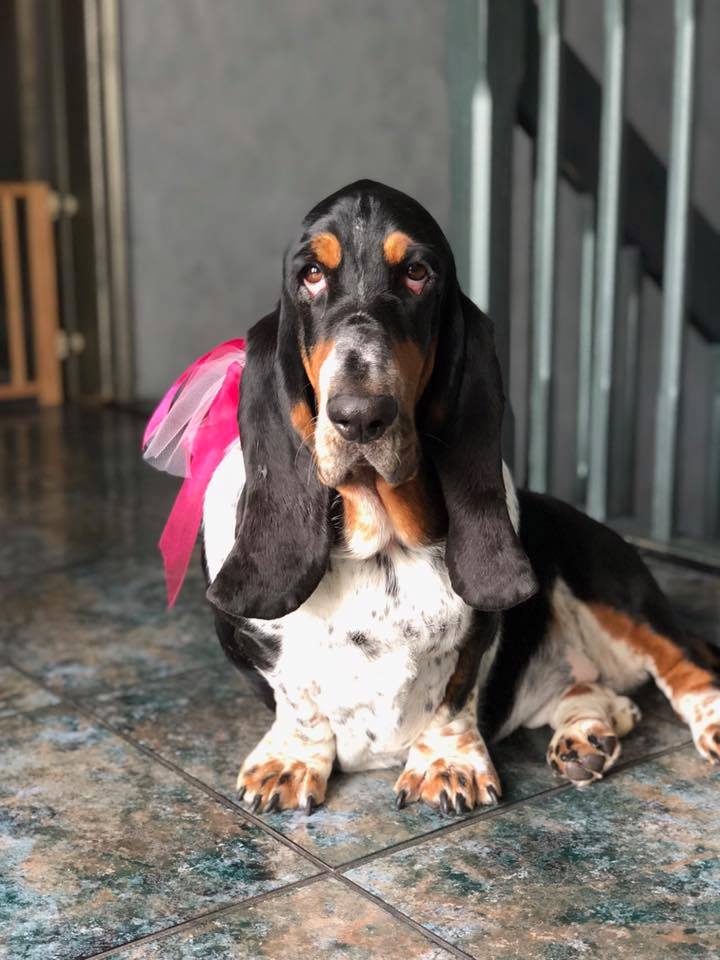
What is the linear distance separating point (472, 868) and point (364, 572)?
0.53 m

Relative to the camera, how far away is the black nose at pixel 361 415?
6.33 ft

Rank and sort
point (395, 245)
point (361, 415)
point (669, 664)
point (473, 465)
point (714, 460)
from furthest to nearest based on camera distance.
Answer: point (714, 460) → point (669, 664) → point (473, 465) → point (395, 245) → point (361, 415)

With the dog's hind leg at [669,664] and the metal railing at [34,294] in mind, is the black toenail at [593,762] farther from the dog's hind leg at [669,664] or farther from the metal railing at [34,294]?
the metal railing at [34,294]

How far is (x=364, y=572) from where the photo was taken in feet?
7.48

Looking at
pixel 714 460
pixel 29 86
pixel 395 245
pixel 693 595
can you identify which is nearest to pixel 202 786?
pixel 395 245

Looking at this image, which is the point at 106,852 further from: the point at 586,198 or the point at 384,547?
the point at 586,198

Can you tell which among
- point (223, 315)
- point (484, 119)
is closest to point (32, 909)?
point (484, 119)

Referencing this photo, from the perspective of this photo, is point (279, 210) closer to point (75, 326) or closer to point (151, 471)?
point (75, 326)

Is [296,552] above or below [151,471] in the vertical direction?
above

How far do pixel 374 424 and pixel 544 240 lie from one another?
217 centimetres

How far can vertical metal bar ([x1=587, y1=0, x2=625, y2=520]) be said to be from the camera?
379cm

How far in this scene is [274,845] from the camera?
2.25 metres

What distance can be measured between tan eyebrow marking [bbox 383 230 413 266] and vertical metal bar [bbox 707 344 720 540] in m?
3.10

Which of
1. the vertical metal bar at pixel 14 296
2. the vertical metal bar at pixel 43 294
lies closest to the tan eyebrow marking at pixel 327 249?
the vertical metal bar at pixel 43 294
